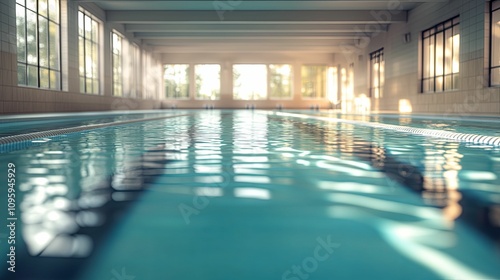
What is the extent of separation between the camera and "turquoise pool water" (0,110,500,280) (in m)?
1.15

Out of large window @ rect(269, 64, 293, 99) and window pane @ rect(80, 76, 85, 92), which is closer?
window pane @ rect(80, 76, 85, 92)

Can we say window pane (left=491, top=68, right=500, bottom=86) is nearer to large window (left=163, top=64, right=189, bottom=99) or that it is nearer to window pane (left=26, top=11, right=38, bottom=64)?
window pane (left=26, top=11, right=38, bottom=64)

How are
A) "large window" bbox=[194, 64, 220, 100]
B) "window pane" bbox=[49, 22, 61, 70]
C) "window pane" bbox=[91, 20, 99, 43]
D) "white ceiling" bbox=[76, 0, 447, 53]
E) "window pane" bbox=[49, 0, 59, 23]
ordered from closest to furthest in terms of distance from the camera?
1. "window pane" bbox=[49, 0, 59, 23]
2. "window pane" bbox=[49, 22, 61, 70]
3. "white ceiling" bbox=[76, 0, 447, 53]
4. "window pane" bbox=[91, 20, 99, 43]
5. "large window" bbox=[194, 64, 220, 100]

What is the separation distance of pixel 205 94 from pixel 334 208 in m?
28.3

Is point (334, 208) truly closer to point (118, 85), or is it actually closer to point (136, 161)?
point (136, 161)

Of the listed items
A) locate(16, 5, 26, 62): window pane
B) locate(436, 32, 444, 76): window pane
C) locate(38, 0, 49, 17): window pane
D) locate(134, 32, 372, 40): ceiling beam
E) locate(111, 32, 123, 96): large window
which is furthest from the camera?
locate(134, 32, 372, 40): ceiling beam

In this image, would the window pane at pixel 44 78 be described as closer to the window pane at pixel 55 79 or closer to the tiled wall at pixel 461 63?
the window pane at pixel 55 79

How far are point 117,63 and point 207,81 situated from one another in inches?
402
